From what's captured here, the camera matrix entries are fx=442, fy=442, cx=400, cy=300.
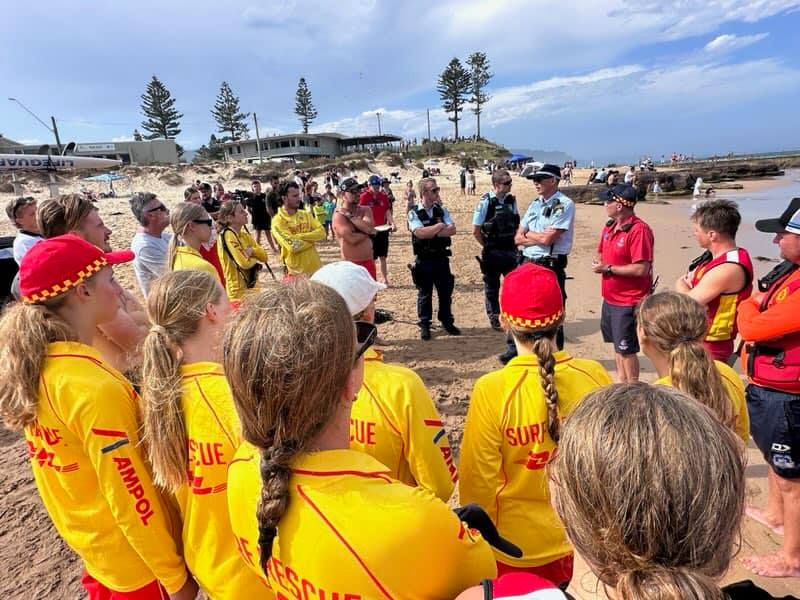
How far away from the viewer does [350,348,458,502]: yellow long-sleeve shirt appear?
1752mm

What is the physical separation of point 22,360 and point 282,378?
126cm

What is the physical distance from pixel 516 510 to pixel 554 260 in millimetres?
3711

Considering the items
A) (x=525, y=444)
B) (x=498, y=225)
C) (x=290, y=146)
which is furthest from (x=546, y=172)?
(x=290, y=146)

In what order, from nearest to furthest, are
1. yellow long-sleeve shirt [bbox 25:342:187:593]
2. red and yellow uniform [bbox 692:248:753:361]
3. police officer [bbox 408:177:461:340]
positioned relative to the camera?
yellow long-sleeve shirt [bbox 25:342:187:593] → red and yellow uniform [bbox 692:248:753:361] → police officer [bbox 408:177:461:340]

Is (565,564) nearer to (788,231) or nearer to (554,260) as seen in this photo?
(788,231)

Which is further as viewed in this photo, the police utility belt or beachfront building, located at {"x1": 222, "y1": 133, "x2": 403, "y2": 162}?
beachfront building, located at {"x1": 222, "y1": 133, "x2": 403, "y2": 162}

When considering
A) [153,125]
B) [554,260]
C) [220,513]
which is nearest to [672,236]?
[554,260]

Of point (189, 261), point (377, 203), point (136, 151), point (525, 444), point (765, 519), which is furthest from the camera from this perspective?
point (136, 151)

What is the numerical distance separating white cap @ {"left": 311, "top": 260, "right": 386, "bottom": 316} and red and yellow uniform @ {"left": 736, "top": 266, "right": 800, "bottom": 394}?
2.10 metres

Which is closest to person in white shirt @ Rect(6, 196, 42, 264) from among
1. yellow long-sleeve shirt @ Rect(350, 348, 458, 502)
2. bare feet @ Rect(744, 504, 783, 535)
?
yellow long-sleeve shirt @ Rect(350, 348, 458, 502)

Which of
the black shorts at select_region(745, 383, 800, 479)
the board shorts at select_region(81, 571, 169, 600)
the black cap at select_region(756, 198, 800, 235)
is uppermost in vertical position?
the black cap at select_region(756, 198, 800, 235)

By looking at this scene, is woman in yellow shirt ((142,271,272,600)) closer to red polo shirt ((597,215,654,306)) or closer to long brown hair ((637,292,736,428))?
long brown hair ((637,292,736,428))

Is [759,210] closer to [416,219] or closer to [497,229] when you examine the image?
[497,229]

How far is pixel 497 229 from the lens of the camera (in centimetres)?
586
